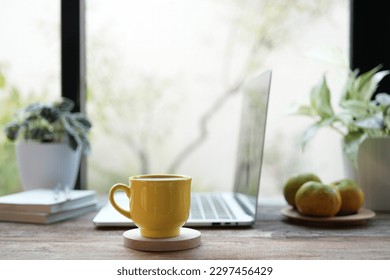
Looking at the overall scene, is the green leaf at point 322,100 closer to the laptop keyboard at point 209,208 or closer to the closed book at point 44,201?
the laptop keyboard at point 209,208

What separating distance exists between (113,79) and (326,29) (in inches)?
45.7

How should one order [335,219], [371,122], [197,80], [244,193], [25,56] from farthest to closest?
[197,80], [25,56], [244,193], [371,122], [335,219]

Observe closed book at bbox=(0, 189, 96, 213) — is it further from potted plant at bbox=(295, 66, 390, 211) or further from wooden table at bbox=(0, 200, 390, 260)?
potted plant at bbox=(295, 66, 390, 211)

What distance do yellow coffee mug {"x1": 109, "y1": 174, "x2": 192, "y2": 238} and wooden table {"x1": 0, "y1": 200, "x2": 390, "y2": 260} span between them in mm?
51

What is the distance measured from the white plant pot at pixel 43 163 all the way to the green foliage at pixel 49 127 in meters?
0.03

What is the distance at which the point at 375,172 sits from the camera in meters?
1.36

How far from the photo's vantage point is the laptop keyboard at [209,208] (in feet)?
3.83

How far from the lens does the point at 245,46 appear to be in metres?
2.69

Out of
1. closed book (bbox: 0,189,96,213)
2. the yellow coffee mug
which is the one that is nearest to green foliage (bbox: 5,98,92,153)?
closed book (bbox: 0,189,96,213)

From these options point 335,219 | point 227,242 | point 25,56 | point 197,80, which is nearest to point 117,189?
point 227,242

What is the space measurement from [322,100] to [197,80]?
1384 millimetres

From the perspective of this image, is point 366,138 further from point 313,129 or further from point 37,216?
point 37,216

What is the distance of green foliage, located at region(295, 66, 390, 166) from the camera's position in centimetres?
130

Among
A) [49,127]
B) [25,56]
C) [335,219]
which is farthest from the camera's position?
[25,56]
